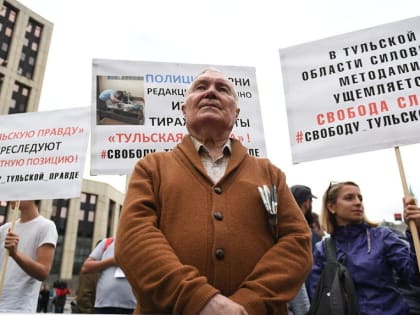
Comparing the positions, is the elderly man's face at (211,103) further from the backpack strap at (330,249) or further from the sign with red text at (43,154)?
the sign with red text at (43,154)

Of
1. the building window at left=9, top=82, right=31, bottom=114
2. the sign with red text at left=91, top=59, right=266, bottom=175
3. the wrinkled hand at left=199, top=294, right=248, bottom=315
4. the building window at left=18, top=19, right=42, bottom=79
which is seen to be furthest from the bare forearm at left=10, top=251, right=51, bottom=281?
the building window at left=18, top=19, right=42, bottom=79

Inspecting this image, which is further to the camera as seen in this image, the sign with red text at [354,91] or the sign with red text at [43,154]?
the sign with red text at [43,154]

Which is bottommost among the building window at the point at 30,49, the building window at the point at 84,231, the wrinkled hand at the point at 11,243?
the wrinkled hand at the point at 11,243

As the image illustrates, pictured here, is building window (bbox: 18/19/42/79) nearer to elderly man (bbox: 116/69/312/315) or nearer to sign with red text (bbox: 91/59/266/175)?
sign with red text (bbox: 91/59/266/175)

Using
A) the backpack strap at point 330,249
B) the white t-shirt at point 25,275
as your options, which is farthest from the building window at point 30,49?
the backpack strap at point 330,249

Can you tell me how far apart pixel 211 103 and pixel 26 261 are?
82.0 inches

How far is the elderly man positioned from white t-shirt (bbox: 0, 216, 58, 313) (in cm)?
185

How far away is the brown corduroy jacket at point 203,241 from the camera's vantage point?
4.46 ft

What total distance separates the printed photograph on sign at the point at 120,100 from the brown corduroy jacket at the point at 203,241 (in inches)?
74.0

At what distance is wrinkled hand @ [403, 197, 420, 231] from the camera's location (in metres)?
2.21

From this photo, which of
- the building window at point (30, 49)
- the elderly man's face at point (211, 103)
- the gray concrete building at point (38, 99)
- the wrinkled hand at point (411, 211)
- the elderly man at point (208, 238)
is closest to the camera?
the elderly man at point (208, 238)

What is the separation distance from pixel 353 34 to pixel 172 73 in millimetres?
1813

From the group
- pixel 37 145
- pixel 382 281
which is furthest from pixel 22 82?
pixel 382 281

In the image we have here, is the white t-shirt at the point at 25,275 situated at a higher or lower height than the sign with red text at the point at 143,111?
lower
